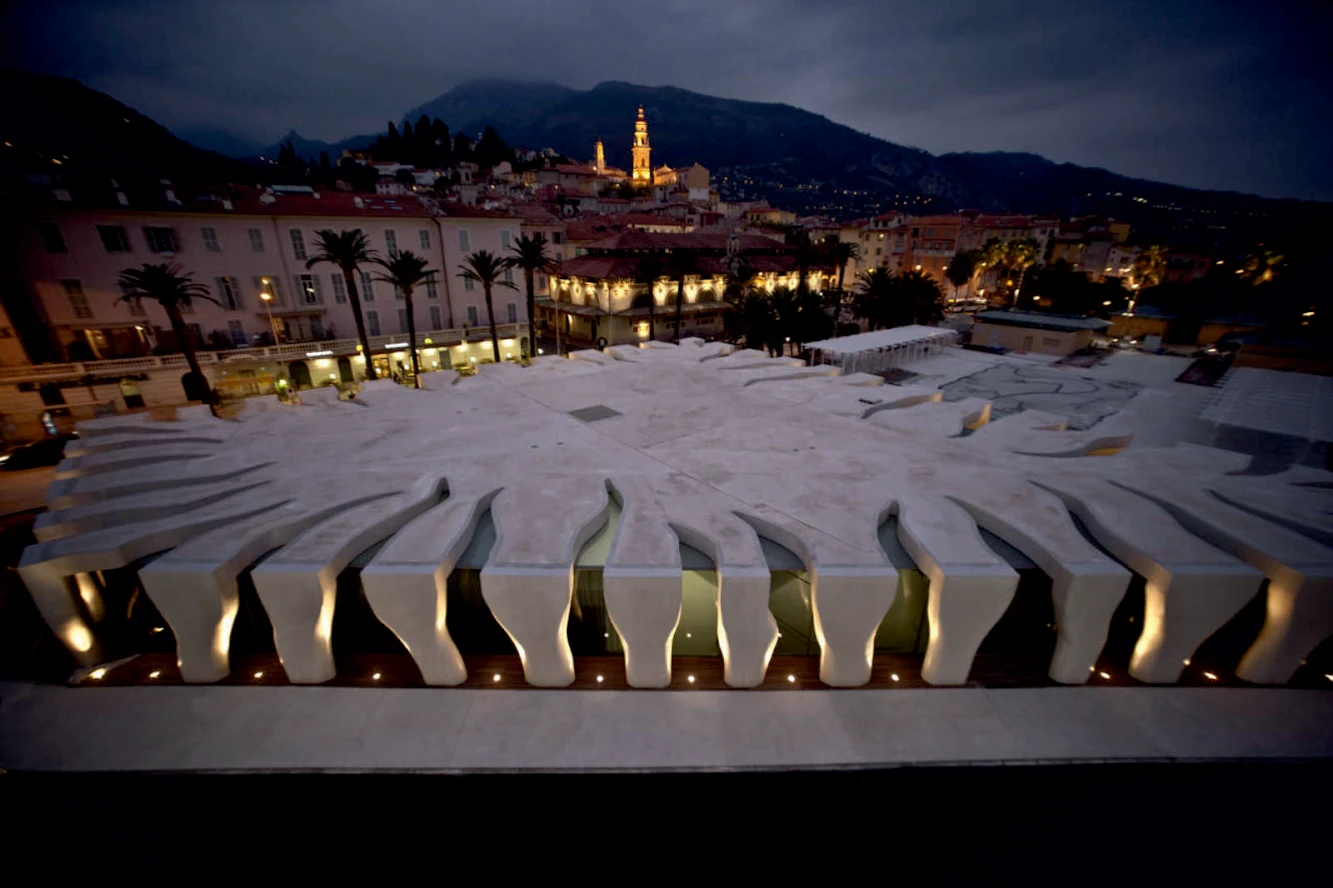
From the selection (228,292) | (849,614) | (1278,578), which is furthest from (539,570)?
(228,292)

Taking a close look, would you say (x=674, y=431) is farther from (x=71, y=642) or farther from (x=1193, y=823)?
(x=71, y=642)

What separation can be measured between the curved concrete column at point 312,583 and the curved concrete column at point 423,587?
38.5 inches

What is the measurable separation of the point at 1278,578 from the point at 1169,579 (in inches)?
107

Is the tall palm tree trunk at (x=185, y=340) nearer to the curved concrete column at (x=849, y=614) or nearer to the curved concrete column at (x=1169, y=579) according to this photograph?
the curved concrete column at (x=849, y=614)

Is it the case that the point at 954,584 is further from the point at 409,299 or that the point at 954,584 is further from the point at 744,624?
the point at 409,299

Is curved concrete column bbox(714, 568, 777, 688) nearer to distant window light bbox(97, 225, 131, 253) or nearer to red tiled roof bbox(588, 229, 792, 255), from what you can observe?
distant window light bbox(97, 225, 131, 253)

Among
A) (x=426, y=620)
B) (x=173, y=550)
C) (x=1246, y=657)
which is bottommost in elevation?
(x=1246, y=657)

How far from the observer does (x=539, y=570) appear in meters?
11.6

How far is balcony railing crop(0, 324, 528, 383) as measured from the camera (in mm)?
29531

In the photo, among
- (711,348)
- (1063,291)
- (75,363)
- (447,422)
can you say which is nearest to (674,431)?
(447,422)

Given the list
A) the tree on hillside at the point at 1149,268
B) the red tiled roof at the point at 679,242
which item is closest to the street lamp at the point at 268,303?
the red tiled roof at the point at 679,242

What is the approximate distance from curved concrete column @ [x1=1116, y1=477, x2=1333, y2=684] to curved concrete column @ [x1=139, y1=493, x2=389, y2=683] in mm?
23841

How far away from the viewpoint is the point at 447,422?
71.1 ft

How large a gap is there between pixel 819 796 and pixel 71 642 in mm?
19319
